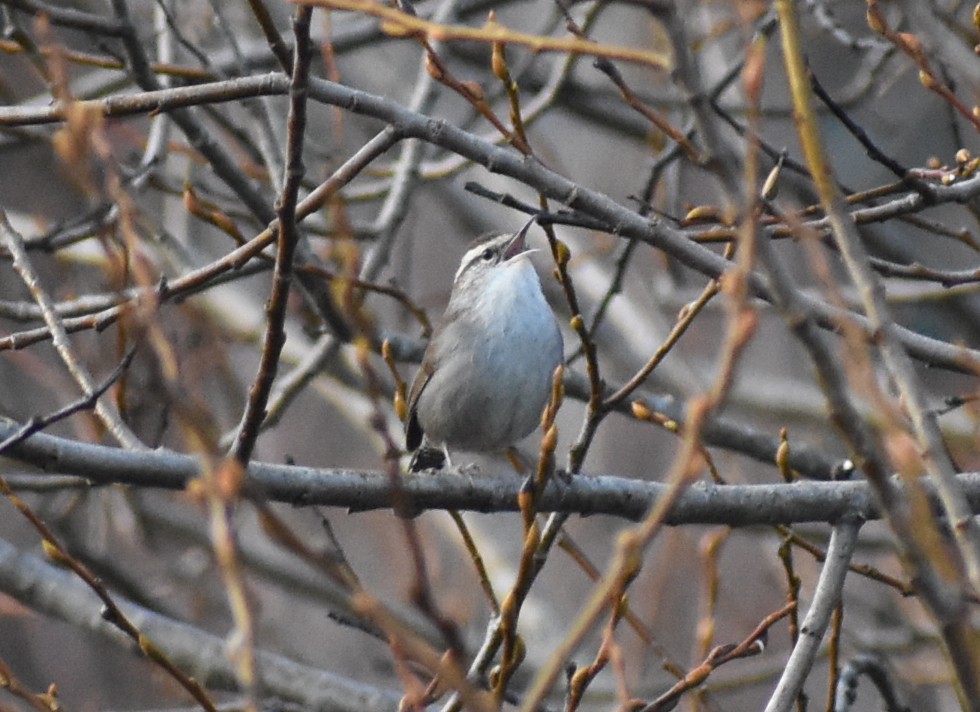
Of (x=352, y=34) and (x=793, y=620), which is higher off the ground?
(x=352, y=34)

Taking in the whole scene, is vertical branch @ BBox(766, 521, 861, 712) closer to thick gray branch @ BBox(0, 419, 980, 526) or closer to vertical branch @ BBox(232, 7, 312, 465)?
thick gray branch @ BBox(0, 419, 980, 526)

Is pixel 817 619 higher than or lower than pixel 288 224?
lower

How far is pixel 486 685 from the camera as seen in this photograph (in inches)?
112

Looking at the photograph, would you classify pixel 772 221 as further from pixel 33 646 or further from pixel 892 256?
pixel 33 646

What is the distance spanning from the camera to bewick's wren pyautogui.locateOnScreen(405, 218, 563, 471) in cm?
465

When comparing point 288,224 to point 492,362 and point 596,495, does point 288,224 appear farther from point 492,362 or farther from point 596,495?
point 492,362

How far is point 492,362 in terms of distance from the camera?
466cm

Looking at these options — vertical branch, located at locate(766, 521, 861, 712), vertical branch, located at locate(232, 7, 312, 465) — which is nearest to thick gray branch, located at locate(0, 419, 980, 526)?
vertical branch, located at locate(766, 521, 861, 712)

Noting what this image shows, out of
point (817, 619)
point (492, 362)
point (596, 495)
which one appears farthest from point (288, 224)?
point (492, 362)

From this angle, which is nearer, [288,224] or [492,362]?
[288,224]

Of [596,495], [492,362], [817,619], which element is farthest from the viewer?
[492,362]

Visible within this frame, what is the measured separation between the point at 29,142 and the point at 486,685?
416cm

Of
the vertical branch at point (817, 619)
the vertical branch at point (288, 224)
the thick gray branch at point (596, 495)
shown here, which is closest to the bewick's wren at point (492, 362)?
the thick gray branch at point (596, 495)

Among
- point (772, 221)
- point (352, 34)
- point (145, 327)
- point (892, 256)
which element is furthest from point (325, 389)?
point (145, 327)
